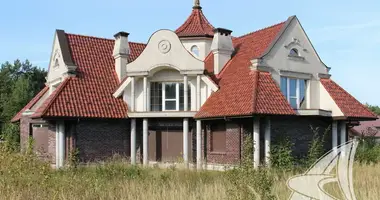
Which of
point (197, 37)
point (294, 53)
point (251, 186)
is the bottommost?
point (251, 186)

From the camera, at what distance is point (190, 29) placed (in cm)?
2642

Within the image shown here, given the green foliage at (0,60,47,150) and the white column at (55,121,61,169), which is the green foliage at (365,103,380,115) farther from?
the white column at (55,121,61,169)

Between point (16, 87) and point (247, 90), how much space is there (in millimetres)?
40399

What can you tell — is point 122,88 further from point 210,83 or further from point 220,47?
point 220,47

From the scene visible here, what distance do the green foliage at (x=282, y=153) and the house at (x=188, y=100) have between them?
0.34m

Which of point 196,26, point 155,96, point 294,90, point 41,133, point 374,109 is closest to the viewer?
point 294,90

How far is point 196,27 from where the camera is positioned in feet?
87.1

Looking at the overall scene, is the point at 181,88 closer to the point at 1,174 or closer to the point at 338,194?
the point at 1,174

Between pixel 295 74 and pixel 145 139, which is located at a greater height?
pixel 295 74

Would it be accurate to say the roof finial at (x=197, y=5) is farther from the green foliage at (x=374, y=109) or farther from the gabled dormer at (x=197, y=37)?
the green foliage at (x=374, y=109)

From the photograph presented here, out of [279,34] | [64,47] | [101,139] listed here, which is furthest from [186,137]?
[64,47]

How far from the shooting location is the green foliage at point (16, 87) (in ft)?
171

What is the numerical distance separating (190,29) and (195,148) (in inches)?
284

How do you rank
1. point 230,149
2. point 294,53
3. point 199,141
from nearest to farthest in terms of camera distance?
1. point 230,149
2. point 199,141
3. point 294,53
